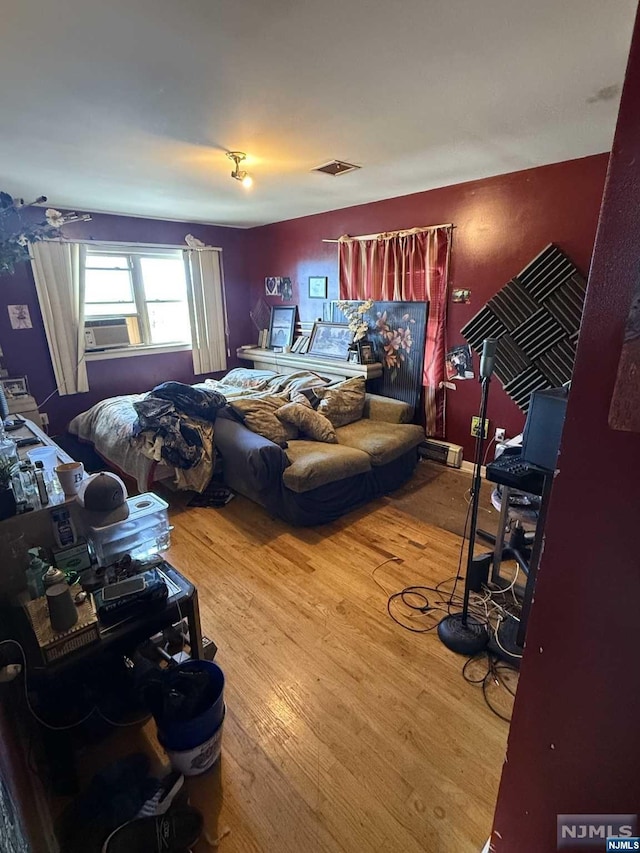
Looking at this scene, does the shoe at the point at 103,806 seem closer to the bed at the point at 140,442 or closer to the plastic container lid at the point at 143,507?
the plastic container lid at the point at 143,507

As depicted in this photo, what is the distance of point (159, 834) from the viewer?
1.10 metres

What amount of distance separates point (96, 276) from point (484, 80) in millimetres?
4049

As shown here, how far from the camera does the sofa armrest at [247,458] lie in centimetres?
267

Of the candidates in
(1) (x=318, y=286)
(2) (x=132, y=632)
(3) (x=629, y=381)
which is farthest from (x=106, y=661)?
(1) (x=318, y=286)

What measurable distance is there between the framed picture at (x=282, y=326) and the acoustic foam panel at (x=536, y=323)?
2337mm

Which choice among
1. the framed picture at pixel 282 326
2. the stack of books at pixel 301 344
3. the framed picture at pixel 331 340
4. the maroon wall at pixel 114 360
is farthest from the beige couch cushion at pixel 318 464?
the maroon wall at pixel 114 360

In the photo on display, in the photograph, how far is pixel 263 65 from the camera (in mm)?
1516

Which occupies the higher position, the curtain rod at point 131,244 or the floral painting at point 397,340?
the curtain rod at point 131,244

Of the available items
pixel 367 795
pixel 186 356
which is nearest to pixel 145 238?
pixel 186 356

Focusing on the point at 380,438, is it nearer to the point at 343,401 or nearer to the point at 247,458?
the point at 343,401

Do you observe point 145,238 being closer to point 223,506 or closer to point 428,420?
point 223,506

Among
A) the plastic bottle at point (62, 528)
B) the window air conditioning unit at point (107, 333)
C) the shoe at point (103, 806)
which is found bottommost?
the shoe at point (103, 806)

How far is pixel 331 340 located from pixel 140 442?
2283mm

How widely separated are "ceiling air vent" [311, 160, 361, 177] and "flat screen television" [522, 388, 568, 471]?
209 cm
